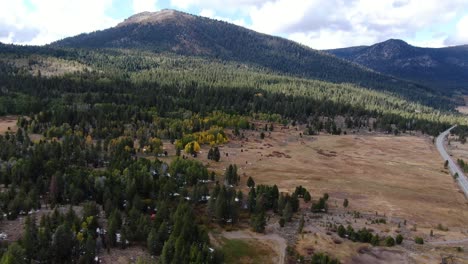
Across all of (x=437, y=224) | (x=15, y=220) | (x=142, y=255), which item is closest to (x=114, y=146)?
(x=15, y=220)

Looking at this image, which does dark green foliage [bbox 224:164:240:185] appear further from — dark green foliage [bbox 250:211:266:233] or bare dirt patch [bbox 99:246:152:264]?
bare dirt patch [bbox 99:246:152:264]

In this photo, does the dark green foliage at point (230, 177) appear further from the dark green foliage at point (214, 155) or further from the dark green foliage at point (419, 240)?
the dark green foliage at point (419, 240)

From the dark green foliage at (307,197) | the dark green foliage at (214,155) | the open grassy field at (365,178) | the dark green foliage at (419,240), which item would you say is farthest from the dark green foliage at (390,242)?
the dark green foliage at (214,155)

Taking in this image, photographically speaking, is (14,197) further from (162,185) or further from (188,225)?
(188,225)

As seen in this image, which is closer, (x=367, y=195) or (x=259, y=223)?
(x=259, y=223)

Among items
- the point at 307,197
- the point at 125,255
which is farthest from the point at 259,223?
the point at 125,255

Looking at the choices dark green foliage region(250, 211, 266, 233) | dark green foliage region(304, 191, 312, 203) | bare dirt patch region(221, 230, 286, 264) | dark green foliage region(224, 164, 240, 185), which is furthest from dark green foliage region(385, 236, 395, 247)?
dark green foliage region(224, 164, 240, 185)

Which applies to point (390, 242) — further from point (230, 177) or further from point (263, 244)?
point (230, 177)

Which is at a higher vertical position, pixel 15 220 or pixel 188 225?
pixel 188 225
